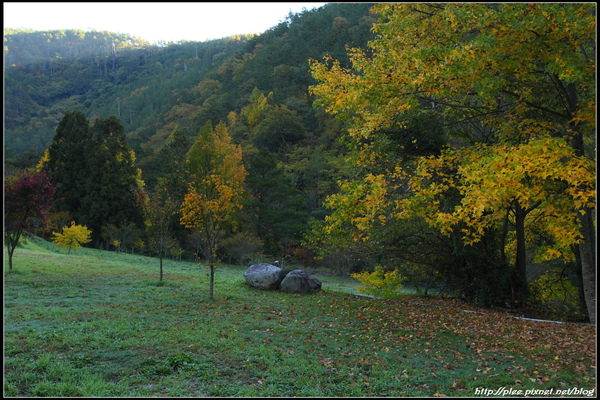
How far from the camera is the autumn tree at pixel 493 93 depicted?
5.45m

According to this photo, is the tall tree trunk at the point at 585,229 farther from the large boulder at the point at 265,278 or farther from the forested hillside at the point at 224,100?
the forested hillside at the point at 224,100

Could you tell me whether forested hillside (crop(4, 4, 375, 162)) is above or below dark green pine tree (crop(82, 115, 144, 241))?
above

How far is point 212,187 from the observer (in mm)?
11680

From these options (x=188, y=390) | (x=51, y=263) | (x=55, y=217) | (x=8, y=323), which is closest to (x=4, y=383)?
(x=188, y=390)

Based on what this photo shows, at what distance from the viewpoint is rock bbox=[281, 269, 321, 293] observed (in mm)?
12711

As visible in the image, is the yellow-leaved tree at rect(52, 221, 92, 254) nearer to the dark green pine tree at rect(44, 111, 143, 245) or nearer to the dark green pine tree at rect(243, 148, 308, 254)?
the dark green pine tree at rect(44, 111, 143, 245)

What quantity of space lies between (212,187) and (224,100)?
48.0 m

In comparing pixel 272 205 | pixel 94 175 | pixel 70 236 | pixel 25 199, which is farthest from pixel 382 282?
pixel 94 175

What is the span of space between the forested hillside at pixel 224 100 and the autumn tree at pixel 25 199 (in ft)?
13.7

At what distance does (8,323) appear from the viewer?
6367 mm

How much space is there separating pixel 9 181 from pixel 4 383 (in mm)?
10008

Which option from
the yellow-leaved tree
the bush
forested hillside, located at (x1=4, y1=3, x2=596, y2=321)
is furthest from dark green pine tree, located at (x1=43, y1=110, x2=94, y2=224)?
the bush

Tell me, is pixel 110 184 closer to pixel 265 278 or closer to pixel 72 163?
pixel 72 163

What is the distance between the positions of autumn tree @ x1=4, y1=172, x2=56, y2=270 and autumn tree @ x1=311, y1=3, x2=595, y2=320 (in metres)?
9.34
